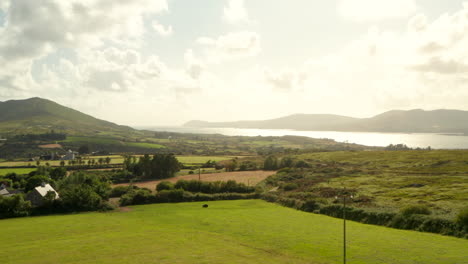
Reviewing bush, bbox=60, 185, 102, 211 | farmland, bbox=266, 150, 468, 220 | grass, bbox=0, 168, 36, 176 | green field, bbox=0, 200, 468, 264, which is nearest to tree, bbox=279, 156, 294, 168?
farmland, bbox=266, 150, 468, 220

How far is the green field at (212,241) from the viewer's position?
3272 cm

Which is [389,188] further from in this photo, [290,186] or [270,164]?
[270,164]

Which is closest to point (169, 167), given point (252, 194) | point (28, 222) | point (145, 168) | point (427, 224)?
point (145, 168)

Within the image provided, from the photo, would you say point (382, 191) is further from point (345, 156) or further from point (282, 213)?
point (345, 156)

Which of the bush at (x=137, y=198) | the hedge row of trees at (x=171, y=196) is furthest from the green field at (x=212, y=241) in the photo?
the hedge row of trees at (x=171, y=196)

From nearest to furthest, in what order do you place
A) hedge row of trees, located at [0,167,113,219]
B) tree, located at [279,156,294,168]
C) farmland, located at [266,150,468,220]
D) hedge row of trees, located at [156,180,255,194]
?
farmland, located at [266,150,468,220] < hedge row of trees, located at [0,167,113,219] < hedge row of trees, located at [156,180,255,194] < tree, located at [279,156,294,168]

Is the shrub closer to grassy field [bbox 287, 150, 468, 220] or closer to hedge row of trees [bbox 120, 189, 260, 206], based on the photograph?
grassy field [bbox 287, 150, 468, 220]

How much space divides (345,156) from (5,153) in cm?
20625

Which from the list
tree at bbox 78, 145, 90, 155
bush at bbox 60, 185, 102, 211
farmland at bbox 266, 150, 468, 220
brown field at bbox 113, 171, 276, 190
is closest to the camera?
farmland at bbox 266, 150, 468, 220

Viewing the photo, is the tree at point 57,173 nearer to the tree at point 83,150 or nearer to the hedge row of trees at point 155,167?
the hedge row of trees at point 155,167

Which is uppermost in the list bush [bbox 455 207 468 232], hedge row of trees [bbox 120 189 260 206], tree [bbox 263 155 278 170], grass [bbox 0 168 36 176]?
bush [bbox 455 207 468 232]

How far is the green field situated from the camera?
32.7m

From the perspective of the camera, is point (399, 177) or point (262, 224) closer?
point (262, 224)

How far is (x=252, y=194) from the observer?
87688 mm
